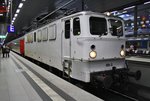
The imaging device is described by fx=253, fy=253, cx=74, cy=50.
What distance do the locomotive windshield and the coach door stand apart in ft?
4.82

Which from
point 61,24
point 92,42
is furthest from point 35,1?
point 92,42

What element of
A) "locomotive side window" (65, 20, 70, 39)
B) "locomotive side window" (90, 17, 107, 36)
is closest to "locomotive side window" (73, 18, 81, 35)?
"locomotive side window" (90, 17, 107, 36)

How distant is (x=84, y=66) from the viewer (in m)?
7.71

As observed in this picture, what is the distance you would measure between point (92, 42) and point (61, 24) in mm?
2169

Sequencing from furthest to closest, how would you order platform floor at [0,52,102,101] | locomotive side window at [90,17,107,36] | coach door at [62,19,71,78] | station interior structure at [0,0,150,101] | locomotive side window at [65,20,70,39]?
locomotive side window at [65,20,70,39] < coach door at [62,19,71,78] < locomotive side window at [90,17,107,36] < station interior structure at [0,0,150,101] < platform floor at [0,52,102,101]

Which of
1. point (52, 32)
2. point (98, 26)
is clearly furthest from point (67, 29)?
point (52, 32)

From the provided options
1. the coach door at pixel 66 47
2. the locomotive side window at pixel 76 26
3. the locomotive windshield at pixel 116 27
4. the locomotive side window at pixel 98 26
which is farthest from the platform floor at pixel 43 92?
the locomotive windshield at pixel 116 27

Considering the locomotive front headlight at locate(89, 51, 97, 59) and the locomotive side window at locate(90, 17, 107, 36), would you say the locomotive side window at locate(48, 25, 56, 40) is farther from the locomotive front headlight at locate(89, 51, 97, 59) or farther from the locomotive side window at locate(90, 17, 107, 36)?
the locomotive front headlight at locate(89, 51, 97, 59)

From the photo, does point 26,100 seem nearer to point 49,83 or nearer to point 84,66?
point 49,83

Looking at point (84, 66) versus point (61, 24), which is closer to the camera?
point (84, 66)

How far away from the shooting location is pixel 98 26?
8.33 m

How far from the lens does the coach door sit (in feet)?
28.4

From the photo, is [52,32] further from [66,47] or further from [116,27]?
[116,27]

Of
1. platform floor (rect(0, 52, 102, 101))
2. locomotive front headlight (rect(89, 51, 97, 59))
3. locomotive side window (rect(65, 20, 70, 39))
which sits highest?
locomotive side window (rect(65, 20, 70, 39))
